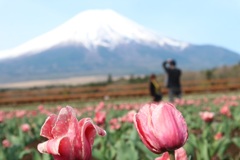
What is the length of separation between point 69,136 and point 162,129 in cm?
23

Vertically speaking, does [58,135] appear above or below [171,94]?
above

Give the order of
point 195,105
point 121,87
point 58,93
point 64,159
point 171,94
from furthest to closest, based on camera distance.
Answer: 1. point 58,93
2. point 121,87
3. point 171,94
4. point 195,105
5. point 64,159

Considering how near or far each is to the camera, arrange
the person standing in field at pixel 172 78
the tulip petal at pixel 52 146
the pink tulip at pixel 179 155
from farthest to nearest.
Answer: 1. the person standing in field at pixel 172 78
2. the pink tulip at pixel 179 155
3. the tulip petal at pixel 52 146

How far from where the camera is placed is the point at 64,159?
3.96ft

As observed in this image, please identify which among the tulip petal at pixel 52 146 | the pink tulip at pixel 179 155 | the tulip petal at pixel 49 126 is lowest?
the pink tulip at pixel 179 155

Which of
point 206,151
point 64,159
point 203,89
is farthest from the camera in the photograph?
point 203,89

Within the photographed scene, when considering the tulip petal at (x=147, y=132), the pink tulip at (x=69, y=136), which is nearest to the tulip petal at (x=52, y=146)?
the pink tulip at (x=69, y=136)

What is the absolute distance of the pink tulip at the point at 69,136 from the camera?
1195 millimetres

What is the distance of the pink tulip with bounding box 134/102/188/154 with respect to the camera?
1.22 meters

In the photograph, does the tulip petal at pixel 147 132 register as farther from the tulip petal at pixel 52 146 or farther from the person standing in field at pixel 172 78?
the person standing in field at pixel 172 78

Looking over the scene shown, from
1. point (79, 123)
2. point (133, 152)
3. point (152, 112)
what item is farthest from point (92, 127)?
point (133, 152)

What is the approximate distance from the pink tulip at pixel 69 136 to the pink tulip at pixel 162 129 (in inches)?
4.0

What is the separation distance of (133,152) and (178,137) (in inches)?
63.7

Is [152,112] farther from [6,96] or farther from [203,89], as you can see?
[6,96]
